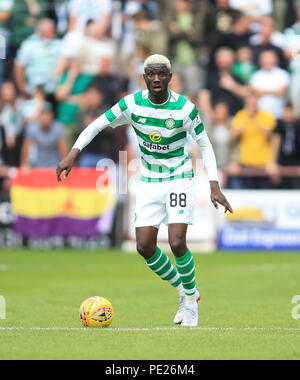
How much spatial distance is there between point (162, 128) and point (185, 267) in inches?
57.0

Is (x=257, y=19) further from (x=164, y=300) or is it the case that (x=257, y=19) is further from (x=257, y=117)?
(x=164, y=300)

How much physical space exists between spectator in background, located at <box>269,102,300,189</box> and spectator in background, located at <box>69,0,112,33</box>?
465 cm

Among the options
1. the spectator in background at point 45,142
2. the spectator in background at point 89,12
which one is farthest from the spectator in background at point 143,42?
the spectator in background at point 45,142

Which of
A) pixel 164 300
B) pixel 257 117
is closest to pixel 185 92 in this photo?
pixel 257 117

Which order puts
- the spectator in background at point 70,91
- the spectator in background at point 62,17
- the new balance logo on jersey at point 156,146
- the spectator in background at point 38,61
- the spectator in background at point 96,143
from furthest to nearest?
the spectator in background at point 62,17 → the spectator in background at point 38,61 → the spectator in background at point 70,91 → the spectator in background at point 96,143 → the new balance logo on jersey at point 156,146

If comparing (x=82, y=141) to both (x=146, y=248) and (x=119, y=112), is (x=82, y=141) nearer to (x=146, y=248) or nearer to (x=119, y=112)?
(x=119, y=112)

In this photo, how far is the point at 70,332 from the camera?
9.02 metres

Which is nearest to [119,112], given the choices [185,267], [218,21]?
[185,267]

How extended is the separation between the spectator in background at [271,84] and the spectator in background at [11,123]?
5.35m

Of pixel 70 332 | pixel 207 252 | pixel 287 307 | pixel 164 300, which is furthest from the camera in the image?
pixel 207 252

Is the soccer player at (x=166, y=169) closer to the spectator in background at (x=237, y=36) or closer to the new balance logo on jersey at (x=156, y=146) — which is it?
the new balance logo on jersey at (x=156, y=146)

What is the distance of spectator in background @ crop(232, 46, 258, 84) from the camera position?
21780 mm

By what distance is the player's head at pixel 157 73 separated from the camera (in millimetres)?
9531

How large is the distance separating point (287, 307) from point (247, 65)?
11.2 m
